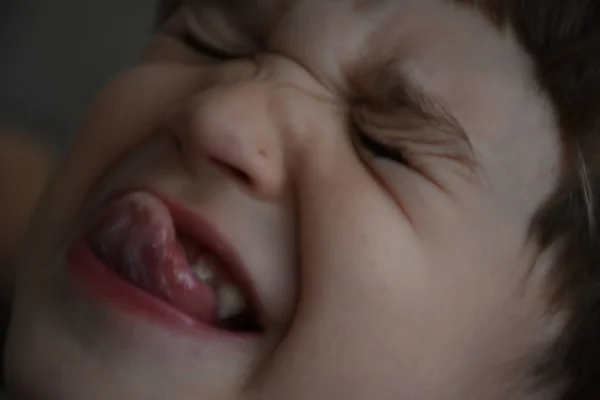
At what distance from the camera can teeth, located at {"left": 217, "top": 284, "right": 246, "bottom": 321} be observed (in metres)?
0.63

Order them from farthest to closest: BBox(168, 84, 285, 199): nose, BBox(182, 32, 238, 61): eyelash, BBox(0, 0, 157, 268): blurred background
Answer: BBox(0, 0, 157, 268): blurred background < BBox(182, 32, 238, 61): eyelash < BBox(168, 84, 285, 199): nose

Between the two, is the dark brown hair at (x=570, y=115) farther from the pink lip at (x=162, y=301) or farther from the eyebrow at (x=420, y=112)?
the pink lip at (x=162, y=301)

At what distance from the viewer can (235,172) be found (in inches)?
24.3

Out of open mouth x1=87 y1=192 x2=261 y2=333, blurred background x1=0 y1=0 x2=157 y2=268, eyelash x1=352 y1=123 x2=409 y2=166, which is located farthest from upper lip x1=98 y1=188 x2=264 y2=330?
blurred background x1=0 y1=0 x2=157 y2=268

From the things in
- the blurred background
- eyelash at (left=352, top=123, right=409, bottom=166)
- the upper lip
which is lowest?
the blurred background

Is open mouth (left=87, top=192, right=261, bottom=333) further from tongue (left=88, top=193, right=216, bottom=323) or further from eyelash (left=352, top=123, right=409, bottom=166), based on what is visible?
eyelash (left=352, top=123, right=409, bottom=166)

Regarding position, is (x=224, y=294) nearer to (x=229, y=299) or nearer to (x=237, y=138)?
(x=229, y=299)

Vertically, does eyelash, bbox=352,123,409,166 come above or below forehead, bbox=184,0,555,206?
below

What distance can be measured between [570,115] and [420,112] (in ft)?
0.36

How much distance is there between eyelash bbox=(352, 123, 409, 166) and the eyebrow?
17mm

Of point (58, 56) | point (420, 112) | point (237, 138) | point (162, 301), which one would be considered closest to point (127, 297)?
point (162, 301)

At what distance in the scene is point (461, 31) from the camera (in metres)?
0.63

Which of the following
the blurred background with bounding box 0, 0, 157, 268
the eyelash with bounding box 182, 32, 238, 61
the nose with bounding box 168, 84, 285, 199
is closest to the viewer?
the nose with bounding box 168, 84, 285, 199

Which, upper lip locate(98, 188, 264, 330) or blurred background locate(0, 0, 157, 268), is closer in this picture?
upper lip locate(98, 188, 264, 330)
